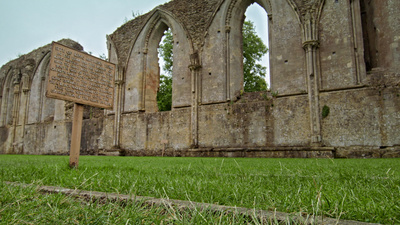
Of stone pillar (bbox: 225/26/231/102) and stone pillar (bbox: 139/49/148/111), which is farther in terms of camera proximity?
stone pillar (bbox: 139/49/148/111)

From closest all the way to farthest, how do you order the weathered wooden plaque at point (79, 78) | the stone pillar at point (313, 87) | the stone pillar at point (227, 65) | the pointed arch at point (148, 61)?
1. the weathered wooden plaque at point (79, 78)
2. the stone pillar at point (313, 87)
3. the stone pillar at point (227, 65)
4. the pointed arch at point (148, 61)

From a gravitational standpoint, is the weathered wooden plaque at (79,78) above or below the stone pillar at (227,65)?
below

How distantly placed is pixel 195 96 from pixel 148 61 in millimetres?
4339

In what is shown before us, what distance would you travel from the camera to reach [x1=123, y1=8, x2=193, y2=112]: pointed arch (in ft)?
47.2

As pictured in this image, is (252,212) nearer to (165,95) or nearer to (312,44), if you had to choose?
(312,44)

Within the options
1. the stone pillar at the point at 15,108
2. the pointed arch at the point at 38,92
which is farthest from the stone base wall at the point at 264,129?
the stone pillar at the point at 15,108

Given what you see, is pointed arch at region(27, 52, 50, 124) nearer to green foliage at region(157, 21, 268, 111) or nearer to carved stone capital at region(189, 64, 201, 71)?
green foliage at region(157, 21, 268, 111)

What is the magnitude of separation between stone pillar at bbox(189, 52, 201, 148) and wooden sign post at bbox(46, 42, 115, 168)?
751 cm

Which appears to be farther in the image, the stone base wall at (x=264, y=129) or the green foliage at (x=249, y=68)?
the green foliage at (x=249, y=68)

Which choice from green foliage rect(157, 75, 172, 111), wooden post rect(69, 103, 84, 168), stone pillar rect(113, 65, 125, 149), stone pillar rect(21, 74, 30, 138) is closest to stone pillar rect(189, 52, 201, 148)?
stone pillar rect(113, 65, 125, 149)

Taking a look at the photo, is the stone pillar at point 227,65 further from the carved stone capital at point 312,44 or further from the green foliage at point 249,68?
the green foliage at point 249,68

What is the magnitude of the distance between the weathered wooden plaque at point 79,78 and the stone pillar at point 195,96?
751 cm

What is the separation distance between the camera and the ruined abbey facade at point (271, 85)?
9672mm

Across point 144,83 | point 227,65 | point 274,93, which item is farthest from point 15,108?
point 274,93
